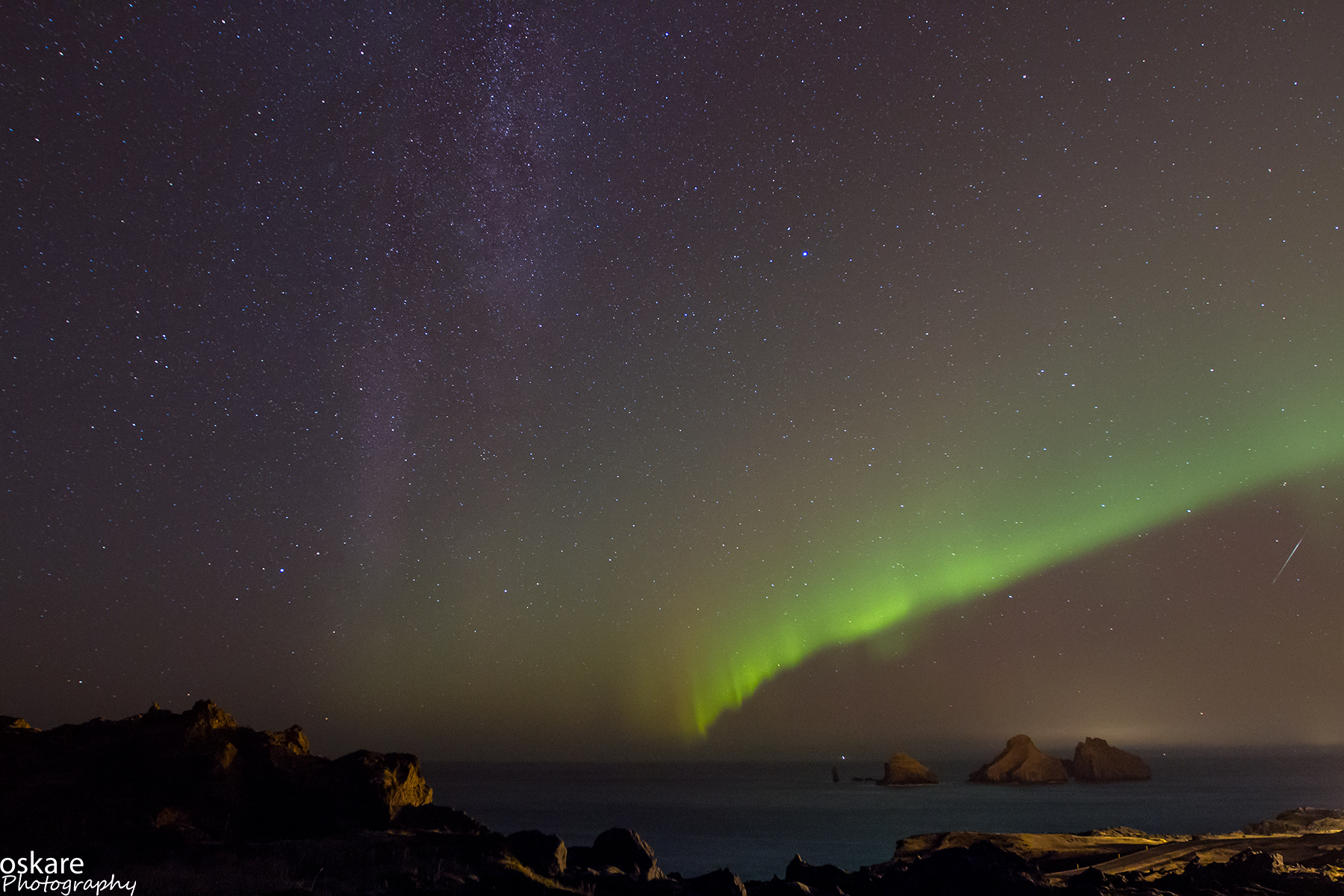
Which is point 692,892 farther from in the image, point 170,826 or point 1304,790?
point 1304,790

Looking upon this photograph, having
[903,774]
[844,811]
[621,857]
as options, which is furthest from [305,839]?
[903,774]

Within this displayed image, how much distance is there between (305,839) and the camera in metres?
15.7

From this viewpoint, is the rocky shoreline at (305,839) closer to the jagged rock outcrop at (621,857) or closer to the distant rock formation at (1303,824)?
the jagged rock outcrop at (621,857)

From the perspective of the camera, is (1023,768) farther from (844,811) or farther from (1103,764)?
(844,811)

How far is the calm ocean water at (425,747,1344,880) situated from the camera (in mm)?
70500

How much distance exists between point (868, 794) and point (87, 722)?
136m

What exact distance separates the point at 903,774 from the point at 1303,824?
124814 millimetres

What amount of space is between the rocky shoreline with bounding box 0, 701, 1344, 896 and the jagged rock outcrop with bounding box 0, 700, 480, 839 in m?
0.04

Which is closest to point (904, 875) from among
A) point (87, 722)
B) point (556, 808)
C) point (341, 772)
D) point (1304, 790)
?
point (341, 772)

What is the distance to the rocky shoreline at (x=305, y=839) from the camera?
13398 millimetres

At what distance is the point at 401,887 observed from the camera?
41.4 ft

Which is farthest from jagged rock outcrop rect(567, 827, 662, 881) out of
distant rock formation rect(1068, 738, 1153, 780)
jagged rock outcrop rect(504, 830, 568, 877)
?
distant rock formation rect(1068, 738, 1153, 780)

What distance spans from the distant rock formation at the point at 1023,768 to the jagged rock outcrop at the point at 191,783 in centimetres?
15811

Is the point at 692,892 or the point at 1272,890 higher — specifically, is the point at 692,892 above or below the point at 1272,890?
above
